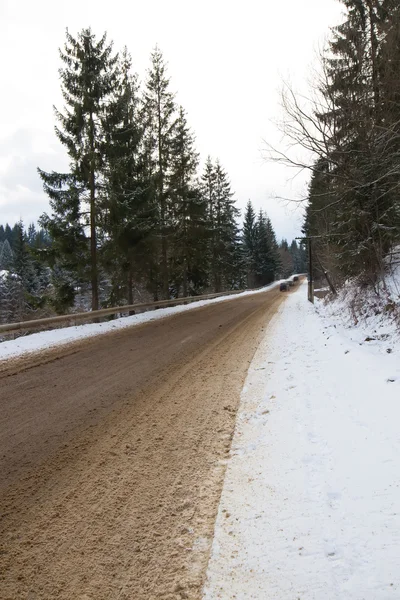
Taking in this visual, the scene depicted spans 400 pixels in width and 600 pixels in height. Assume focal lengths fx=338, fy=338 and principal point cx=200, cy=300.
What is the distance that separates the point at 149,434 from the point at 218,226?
116 feet

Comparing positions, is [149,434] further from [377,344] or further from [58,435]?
[377,344]

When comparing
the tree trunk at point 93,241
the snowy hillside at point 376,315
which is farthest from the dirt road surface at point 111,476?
the tree trunk at point 93,241

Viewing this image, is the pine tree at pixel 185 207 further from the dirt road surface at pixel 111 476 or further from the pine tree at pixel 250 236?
the pine tree at pixel 250 236

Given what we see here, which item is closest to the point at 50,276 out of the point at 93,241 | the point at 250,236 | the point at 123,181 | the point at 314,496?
the point at 93,241

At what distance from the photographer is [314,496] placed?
2.72 metres

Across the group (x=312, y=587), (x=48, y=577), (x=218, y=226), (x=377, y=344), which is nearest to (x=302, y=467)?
(x=312, y=587)

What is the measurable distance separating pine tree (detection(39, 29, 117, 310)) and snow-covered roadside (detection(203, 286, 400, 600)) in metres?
13.0

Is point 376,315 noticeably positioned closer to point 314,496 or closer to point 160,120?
point 314,496

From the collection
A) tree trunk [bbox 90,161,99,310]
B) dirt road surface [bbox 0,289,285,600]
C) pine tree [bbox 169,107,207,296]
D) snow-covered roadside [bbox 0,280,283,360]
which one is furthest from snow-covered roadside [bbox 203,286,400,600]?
pine tree [bbox 169,107,207,296]

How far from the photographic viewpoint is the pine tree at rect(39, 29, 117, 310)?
14922mm

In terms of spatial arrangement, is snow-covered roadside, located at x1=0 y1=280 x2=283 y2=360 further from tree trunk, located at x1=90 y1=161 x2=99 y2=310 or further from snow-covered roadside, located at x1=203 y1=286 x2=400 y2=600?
snow-covered roadside, located at x1=203 y1=286 x2=400 y2=600

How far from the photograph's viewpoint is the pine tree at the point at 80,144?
49.0 feet

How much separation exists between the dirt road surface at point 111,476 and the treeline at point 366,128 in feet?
22.5

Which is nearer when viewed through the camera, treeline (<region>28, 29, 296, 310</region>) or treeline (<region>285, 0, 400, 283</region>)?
treeline (<region>285, 0, 400, 283</region>)
